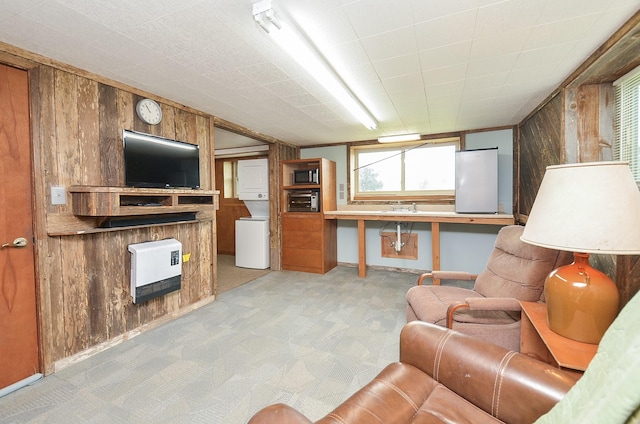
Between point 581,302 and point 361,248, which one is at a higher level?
point 581,302

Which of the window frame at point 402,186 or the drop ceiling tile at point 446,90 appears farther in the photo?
the window frame at point 402,186

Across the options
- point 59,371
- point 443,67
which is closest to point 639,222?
point 443,67

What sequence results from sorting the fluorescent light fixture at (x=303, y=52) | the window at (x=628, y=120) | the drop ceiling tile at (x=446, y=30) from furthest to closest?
the window at (x=628, y=120) < the drop ceiling tile at (x=446, y=30) < the fluorescent light fixture at (x=303, y=52)

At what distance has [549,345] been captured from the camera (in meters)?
1.25

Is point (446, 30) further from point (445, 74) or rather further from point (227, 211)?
point (227, 211)

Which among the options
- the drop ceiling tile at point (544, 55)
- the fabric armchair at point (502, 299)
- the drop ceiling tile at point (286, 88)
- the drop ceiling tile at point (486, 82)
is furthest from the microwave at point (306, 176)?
the drop ceiling tile at point (544, 55)

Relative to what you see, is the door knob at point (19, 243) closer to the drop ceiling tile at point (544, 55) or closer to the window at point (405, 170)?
the drop ceiling tile at point (544, 55)

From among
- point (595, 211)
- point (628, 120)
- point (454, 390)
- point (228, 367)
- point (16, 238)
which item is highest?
point (628, 120)

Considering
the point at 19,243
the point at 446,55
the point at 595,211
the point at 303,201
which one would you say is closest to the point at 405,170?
the point at 303,201

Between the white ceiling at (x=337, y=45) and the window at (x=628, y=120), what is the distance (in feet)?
1.21

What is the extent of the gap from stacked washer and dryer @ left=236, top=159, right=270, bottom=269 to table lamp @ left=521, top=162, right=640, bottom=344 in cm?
427

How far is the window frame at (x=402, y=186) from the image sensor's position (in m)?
4.53

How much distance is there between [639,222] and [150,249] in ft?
10.9

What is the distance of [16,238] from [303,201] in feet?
11.5
